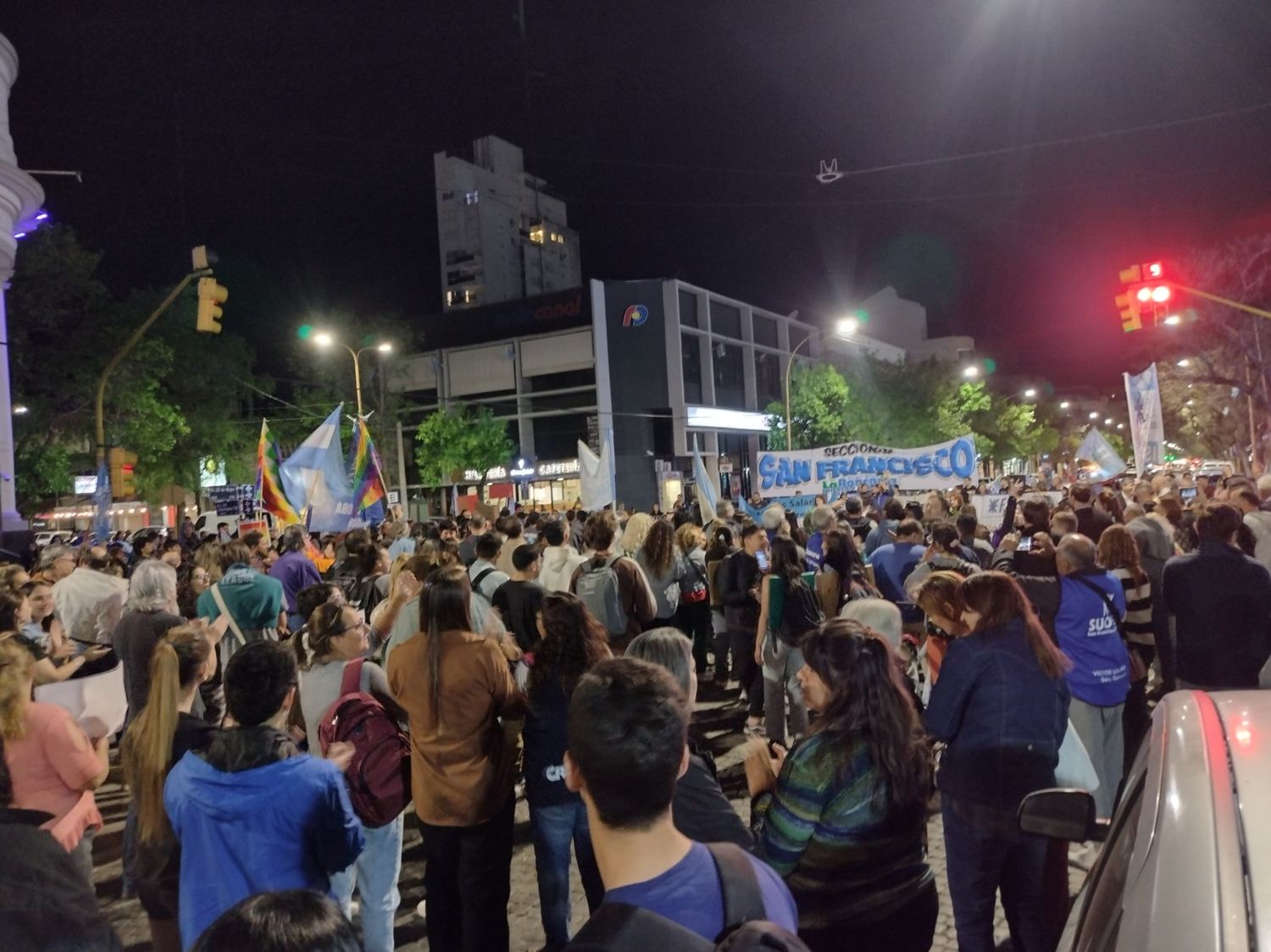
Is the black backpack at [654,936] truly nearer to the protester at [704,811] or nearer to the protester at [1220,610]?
the protester at [704,811]

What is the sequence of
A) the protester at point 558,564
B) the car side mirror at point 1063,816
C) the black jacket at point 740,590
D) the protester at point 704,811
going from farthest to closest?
the protester at point 558,564, the black jacket at point 740,590, the protester at point 704,811, the car side mirror at point 1063,816

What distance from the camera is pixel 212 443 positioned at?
34.6 m

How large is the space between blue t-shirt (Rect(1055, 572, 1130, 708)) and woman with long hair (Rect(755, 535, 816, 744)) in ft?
6.27

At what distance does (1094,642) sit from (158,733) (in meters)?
4.88

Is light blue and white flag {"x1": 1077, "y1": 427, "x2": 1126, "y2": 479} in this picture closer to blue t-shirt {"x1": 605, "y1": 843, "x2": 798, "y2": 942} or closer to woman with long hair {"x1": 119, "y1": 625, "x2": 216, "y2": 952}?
woman with long hair {"x1": 119, "y1": 625, "x2": 216, "y2": 952}

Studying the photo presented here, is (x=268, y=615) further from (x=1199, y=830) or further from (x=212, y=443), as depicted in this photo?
(x=212, y=443)

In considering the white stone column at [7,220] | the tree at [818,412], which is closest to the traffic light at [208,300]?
the white stone column at [7,220]

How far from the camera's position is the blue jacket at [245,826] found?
2.77 m

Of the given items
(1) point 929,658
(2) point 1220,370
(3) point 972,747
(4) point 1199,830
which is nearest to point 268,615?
(1) point 929,658

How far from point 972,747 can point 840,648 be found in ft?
3.19

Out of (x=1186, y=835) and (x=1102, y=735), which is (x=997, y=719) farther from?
(x=1102, y=735)

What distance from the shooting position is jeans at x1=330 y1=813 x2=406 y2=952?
4.10m

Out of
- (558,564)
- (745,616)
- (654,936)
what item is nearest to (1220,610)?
(745,616)

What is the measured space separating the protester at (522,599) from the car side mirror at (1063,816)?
12.5 ft
